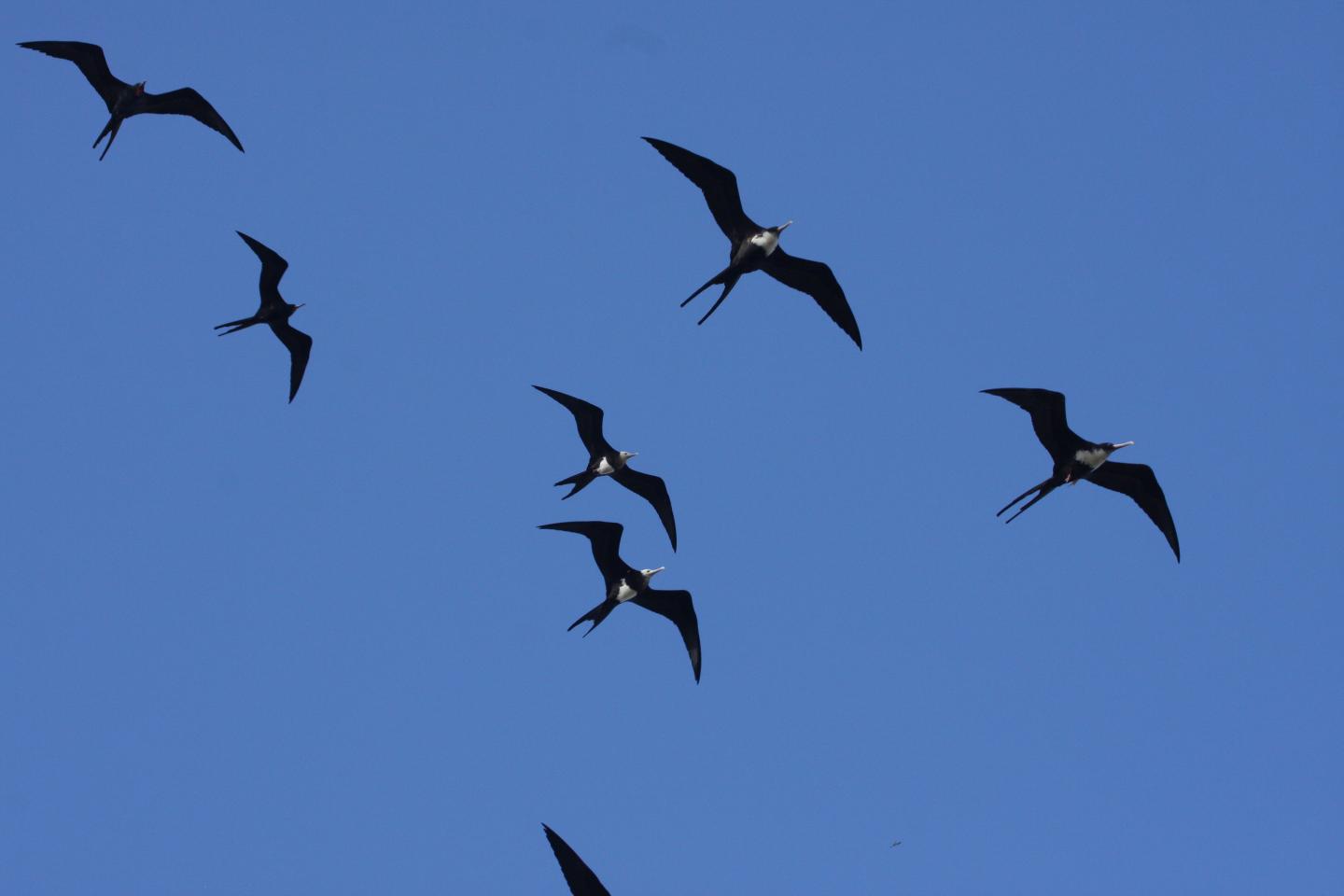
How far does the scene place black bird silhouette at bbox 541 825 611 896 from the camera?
13047 mm

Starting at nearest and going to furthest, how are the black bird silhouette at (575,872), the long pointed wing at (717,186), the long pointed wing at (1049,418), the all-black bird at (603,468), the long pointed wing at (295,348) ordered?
the black bird silhouette at (575,872) < the long pointed wing at (1049,418) < the long pointed wing at (717,186) < the all-black bird at (603,468) < the long pointed wing at (295,348)

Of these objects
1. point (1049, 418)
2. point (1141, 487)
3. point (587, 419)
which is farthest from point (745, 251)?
point (1141, 487)

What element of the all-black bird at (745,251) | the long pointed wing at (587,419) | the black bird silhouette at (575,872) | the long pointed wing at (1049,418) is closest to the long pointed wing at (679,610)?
the long pointed wing at (587,419)

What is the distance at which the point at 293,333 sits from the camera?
24516mm

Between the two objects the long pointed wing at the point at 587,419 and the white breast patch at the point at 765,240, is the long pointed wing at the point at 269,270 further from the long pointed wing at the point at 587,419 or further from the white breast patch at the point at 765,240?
the white breast patch at the point at 765,240

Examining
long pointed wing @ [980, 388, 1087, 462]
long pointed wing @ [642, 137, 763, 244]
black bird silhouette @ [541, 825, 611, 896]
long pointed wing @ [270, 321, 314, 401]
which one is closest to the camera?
black bird silhouette @ [541, 825, 611, 896]

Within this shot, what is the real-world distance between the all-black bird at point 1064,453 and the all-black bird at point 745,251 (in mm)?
3181

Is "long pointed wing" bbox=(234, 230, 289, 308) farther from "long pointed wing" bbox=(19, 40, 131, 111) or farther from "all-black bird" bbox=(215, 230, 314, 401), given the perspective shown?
"long pointed wing" bbox=(19, 40, 131, 111)

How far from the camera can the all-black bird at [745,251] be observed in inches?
813

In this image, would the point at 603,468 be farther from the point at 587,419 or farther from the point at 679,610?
the point at 679,610

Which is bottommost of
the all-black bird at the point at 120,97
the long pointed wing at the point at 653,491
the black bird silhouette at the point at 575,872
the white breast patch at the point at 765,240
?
the black bird silhouette at the point at 575,872

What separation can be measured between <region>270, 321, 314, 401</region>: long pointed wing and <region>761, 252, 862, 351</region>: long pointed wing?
7.39 meters

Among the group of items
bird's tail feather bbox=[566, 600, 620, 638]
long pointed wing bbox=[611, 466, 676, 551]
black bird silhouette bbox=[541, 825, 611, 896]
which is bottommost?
black bird silhouette bbox=[541, 825, 611, 896]

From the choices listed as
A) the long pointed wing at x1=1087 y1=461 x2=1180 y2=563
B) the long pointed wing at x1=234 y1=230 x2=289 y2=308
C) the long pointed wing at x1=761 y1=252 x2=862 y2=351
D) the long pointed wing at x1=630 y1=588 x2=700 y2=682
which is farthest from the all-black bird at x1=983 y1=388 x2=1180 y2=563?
the long pointed wing at x1=234 y1=230 x2=289 y2=308
